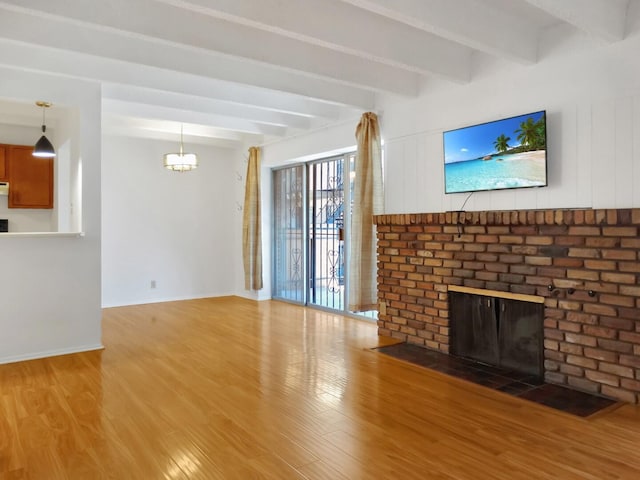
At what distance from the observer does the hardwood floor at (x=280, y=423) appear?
218 centimetres

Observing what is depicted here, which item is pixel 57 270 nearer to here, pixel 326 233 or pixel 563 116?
pixel 326 233

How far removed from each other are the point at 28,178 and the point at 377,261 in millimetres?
4852

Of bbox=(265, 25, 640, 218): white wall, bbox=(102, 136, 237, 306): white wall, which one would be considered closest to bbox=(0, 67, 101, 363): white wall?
bbox=(102, 136, 237, 306): white wall

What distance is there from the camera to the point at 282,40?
11.9 feet

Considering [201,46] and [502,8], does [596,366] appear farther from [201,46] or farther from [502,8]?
[201,46]

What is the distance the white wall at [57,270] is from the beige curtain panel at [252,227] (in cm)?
297

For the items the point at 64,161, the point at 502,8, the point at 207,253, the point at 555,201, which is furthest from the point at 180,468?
the point at 207,253

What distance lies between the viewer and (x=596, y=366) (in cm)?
311

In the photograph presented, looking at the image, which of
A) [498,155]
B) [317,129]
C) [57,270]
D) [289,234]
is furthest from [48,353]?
[498,155]

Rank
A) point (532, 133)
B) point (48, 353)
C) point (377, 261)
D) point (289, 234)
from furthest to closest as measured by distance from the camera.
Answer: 1. point (289, 234)
2. point (377, 261)
3. point (48, 353)
4. point (532, 133)

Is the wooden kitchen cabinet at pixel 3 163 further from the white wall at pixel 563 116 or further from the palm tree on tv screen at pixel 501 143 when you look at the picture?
the palm tree on tv screen at pixel 501 143

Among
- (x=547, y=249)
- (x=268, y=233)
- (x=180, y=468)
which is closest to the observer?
(x=180, y=468)

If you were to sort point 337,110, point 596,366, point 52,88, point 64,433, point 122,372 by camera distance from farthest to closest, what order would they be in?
point 337,110 → point 52,88 → point 122,372 → point 596,366 → point 64,433

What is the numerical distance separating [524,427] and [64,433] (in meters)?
2.65
